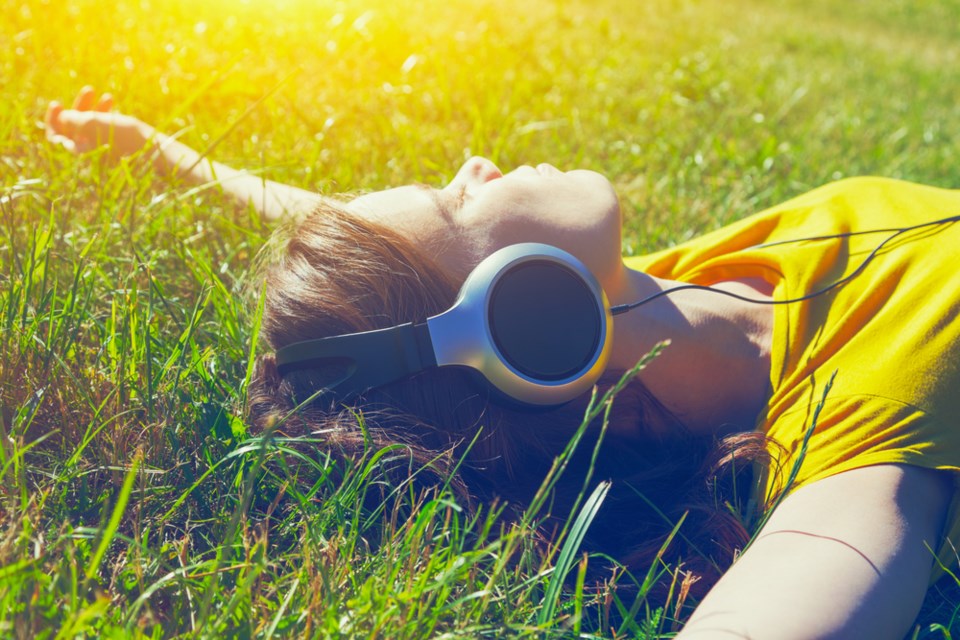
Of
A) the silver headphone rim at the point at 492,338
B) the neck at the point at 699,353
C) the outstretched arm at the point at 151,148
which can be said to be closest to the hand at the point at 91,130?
the outstretched arm at the point at 151,148

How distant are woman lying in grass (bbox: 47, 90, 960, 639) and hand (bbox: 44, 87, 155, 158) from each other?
4.47ft

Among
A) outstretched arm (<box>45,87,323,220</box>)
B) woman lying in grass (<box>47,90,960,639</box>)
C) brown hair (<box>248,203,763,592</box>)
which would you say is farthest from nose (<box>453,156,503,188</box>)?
outstretched arm (<box>45,87,323,220</box>)

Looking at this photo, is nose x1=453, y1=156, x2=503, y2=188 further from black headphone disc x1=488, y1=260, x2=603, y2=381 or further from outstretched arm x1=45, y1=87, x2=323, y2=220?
outstretched arm x1=45, y1=87, x2=323, y2=220

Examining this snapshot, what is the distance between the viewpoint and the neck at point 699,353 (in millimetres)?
2301

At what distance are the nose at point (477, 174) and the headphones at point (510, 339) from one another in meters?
0.37

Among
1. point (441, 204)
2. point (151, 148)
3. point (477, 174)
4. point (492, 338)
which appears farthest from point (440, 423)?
point (151, 148)

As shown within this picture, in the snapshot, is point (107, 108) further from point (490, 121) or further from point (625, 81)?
point (625, 81)

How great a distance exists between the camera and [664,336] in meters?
2.31

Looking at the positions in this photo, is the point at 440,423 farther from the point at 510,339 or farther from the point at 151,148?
the point at 151,148

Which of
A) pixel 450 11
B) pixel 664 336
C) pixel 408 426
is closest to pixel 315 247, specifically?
pixel 408 426

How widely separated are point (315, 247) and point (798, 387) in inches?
50.3

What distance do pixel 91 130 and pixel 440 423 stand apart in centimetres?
205

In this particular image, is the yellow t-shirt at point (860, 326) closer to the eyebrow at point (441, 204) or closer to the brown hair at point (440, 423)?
the brown hair at point (440, 423)

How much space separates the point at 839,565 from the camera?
1.70 m
